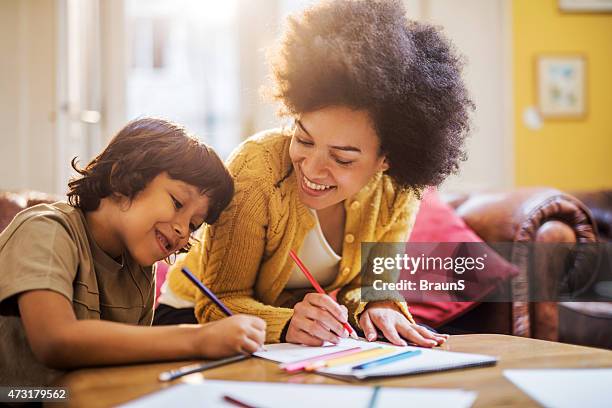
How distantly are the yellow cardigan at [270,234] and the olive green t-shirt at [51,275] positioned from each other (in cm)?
18

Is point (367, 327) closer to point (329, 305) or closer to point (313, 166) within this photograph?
point (329, 305)

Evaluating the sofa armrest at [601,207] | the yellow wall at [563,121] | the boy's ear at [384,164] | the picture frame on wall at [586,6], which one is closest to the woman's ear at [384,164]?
the boy's ear at [384,164]

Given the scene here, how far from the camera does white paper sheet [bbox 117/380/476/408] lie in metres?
0.61

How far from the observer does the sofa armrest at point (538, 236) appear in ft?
5.47

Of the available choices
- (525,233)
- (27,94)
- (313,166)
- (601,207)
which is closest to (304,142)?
(313,166)

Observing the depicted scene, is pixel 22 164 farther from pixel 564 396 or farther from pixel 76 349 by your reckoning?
pixel 564 396

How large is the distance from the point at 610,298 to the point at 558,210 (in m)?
0.35

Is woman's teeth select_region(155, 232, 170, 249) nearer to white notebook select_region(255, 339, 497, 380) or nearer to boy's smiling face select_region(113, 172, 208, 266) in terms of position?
boy's smiling face select_region(113, 172, 208, 266)

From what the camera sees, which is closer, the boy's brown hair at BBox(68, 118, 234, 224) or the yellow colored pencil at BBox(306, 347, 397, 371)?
the yellow colored pencil at BBox(306, 347, 397, 371)

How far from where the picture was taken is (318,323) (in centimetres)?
94

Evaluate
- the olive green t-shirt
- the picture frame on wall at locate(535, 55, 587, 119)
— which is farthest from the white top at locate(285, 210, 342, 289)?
the picture frame on wall at locate(535, 55, 587, 119)

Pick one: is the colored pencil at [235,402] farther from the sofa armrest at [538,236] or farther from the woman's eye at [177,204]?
the sofa armrest at [538,236]

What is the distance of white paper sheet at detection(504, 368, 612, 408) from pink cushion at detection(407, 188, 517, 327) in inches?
23.7

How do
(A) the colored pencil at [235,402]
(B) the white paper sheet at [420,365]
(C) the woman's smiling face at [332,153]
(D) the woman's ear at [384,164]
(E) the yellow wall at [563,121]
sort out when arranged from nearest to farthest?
(A) the colored pencil at [235,402] → (B) the white paper sheet at [420,365] → (C) the woman's smiling face at [332,153] → (D) the woman's ear at [384,164] → (E) the yellow wall at [563,121]
